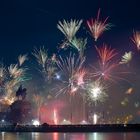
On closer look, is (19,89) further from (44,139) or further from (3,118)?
(44,139)

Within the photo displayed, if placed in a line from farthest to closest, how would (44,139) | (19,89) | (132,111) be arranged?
(19,89)
(132,111)
(44,139)

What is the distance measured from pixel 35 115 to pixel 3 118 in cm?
1304

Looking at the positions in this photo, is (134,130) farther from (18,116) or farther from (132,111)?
(18,116)

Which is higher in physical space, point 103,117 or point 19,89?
point 19,89

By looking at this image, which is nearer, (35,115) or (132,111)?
(132,111)

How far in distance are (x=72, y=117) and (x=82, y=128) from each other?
26803 millimetres

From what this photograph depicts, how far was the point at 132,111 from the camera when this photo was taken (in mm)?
157250

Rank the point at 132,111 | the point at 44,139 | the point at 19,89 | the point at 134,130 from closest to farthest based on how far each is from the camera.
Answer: the point at 44,139 < the point at 134,130 < the point at 132,111 < the point at 19,89

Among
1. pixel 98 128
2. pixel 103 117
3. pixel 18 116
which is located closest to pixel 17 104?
pixel 18 116

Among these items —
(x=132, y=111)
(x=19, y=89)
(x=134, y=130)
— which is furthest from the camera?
(x=19, y=89)

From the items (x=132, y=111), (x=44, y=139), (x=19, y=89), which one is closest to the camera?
(x=44, y=139)

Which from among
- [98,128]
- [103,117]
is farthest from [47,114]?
[98,128]

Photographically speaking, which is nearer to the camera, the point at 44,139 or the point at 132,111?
the point at 44,139

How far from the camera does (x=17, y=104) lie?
173000 mm
